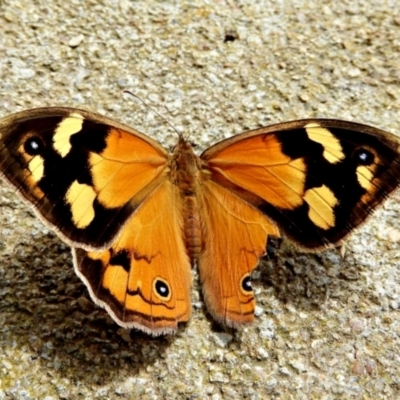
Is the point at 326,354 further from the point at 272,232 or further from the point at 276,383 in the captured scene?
the point at 272,232

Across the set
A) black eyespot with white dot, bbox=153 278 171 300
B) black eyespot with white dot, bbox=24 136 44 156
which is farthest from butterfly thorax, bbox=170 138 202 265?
black eyespot with white dot, bbox=24 136 44 156

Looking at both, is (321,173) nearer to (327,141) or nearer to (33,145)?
(327,141)

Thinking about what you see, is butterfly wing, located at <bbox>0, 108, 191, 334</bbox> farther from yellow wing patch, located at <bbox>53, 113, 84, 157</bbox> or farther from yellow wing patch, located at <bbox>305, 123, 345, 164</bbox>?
yellow wing patch, located at <bbox>305, 123, 345, 164</bbox>

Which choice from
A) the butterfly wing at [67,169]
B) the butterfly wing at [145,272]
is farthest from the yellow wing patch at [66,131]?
the butterfly wing at [145,272]

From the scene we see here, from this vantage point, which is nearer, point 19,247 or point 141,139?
point 141,139

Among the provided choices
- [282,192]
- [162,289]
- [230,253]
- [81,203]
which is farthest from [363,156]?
[81,203]

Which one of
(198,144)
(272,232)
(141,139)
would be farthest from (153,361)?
(198,144)
